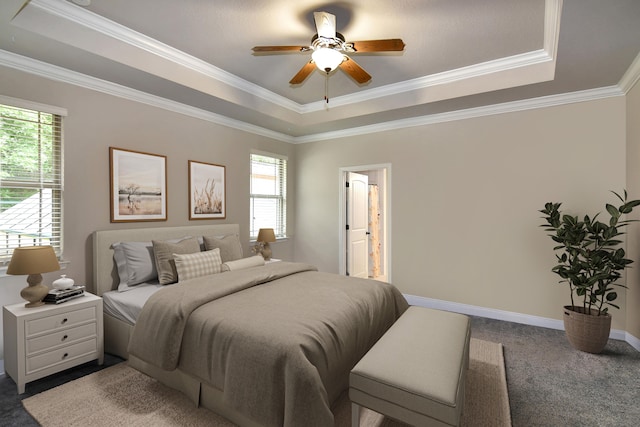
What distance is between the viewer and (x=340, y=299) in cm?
239

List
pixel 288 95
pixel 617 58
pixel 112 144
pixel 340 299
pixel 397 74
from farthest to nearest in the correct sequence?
pixel 288 95 → pixel 397 74 → pixel 112 144 → pixel 617 58 → pixel 340 299

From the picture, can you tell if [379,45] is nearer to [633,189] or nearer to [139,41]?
[139,41]

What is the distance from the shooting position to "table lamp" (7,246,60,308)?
2.29 m

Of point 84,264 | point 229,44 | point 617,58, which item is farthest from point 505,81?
point 84,264

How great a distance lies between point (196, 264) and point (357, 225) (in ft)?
9.87

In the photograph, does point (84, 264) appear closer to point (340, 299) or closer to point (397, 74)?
point (340, 299)

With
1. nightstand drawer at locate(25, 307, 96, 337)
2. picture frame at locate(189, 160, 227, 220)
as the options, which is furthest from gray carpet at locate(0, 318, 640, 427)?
picture frame at locate(189, 160, 227, 220)

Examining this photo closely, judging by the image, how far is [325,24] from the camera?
222cm

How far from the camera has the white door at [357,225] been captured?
17.0ft

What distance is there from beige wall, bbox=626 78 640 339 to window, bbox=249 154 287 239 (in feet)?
14.0

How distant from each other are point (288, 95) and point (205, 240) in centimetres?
216

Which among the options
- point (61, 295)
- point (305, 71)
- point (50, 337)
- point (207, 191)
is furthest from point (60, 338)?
point (305, 71)

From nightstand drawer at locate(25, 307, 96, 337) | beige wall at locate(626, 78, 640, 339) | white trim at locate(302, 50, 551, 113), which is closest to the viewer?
nightstand drawer at locate(25, 307, 96, 337)

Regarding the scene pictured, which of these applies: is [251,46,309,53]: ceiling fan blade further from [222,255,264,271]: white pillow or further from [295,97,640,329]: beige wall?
[295,97,640,329]: beige wall
